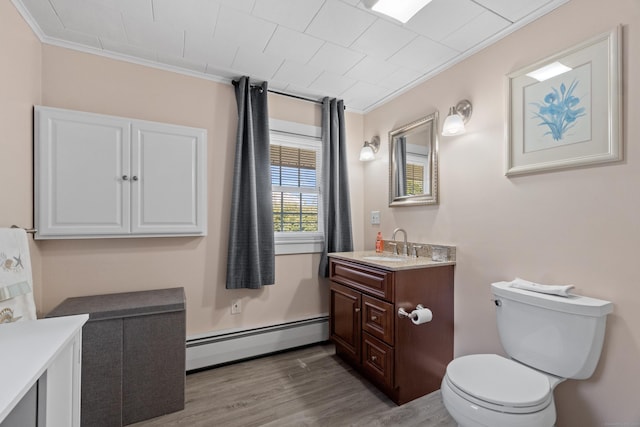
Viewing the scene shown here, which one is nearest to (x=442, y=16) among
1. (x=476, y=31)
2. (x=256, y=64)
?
(x=476, y=31)

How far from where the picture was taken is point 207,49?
6.30 feet

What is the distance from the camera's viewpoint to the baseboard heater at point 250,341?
7.18 feet

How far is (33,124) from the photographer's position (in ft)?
5.51

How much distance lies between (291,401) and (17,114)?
2.30m

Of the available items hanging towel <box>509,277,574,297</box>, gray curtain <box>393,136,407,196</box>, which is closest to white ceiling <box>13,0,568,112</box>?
gray curtain <box>393,136,407,196</box>

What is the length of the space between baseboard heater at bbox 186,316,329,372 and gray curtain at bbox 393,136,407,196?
4.57ft

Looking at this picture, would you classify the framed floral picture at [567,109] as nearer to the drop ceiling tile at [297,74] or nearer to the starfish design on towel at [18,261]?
the drop ceiling tile at [297,74]

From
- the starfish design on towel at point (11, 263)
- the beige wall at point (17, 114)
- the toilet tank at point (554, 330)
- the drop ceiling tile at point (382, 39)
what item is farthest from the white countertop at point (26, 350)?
the drop ceiling tile at point (382, 39)

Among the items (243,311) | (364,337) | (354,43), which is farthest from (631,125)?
(243,311)

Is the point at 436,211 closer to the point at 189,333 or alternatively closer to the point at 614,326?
the point at 614,326

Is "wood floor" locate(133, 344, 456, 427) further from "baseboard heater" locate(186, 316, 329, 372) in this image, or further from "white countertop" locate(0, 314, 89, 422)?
"white countertop" locate(0, 314, 89, 422)

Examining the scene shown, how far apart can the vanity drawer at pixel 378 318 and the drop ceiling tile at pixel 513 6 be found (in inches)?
70.1

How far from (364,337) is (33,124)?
8.20ft

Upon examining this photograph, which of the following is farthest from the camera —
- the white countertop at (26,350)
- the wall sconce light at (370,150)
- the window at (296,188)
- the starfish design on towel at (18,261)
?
the wall sconce light at (370,150)
